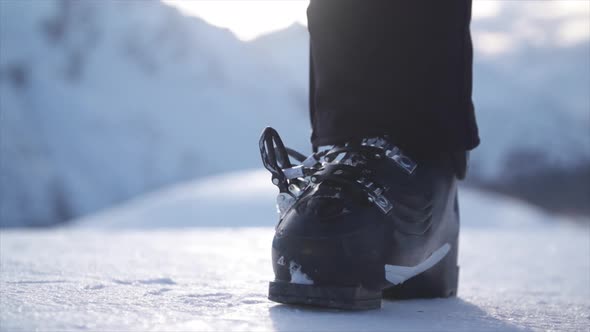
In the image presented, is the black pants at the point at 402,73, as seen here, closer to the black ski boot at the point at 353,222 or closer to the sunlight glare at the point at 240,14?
the black ski boot at the point at 353,222

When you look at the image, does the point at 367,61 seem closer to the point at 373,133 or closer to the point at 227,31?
the point at 373,133

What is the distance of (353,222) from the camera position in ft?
1.28

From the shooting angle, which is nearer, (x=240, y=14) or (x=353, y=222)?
(x=353, y=222)

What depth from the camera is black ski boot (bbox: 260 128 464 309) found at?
38 cm

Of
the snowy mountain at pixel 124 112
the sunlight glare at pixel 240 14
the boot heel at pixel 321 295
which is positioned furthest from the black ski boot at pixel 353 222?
the snowy mountain at pixel 124 112

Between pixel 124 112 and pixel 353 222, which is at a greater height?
pixel 124 112

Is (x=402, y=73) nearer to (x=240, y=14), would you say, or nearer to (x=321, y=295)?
(x=321, y=295)

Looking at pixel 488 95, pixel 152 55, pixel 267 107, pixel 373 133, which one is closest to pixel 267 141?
pixel 373 133

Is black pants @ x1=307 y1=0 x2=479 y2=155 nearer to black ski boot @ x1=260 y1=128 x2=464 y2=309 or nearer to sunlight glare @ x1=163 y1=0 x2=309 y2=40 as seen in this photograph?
black ski boot @ x1=260 y1=128 x2=464 y2=309

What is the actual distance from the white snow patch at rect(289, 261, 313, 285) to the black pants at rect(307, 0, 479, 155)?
5.2 inches

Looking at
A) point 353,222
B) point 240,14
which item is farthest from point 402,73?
point 240,14

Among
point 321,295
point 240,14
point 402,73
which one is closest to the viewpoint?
point 321,295

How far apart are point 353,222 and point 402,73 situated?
150 millimetres

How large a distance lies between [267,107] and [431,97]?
58.7ft
